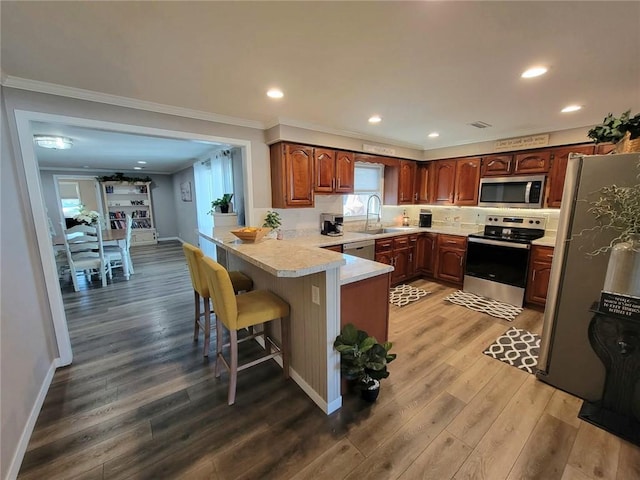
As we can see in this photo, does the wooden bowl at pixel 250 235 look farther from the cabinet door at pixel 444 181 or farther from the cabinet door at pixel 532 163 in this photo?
the cabinet door at pixel 532 163

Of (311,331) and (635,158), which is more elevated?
(635,158)

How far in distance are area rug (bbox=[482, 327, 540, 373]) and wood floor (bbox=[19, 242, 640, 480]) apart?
98 mm

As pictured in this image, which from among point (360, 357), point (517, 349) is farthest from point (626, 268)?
point (360, 357)

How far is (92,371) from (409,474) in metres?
2.70

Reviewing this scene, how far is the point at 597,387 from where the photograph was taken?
1940 mm

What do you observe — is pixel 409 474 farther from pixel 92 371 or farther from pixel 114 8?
pixel 114 8

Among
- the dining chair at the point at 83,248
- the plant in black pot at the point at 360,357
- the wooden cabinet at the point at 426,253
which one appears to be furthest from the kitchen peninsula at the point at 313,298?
the dining chair at the point at 83,248

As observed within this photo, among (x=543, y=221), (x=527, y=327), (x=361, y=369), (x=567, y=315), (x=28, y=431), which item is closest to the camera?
(x=28, y=431)

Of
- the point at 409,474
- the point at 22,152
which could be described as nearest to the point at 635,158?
the point at 409,474

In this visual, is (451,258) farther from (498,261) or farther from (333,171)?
(333,171)

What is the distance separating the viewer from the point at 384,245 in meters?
4.15

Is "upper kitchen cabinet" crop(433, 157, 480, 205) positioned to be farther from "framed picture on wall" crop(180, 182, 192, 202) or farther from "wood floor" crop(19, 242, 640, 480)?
"framed picture on wall" crop(180, 182, 192, 202)

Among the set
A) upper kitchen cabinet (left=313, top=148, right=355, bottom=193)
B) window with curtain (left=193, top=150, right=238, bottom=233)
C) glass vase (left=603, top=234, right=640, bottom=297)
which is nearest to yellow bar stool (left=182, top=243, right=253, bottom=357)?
window with curtain (left=193, top=150, right=238, bottom=233)

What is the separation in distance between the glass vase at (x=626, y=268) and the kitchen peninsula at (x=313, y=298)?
1.37 m
